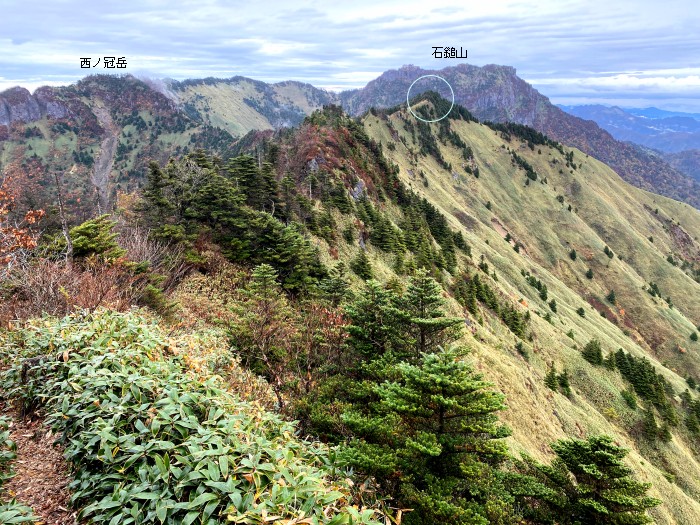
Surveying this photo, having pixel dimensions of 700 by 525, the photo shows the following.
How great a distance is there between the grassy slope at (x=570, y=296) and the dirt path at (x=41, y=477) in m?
31.5

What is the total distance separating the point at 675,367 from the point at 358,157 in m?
115

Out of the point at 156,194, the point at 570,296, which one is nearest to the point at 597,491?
the point at 156,194

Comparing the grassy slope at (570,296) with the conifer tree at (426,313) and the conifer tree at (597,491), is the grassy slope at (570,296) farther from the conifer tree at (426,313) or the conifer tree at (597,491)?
the conifer tree at (426,313)

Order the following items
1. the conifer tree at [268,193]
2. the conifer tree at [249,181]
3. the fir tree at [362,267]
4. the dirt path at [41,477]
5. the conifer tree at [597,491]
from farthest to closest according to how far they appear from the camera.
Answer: the conifer tree at [268,193]
the fir tree at [362,267]
the conifer tree at [249,181]
the conifer tree at [597,491]
the dirt path at [41,477]

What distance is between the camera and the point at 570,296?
4471 inches

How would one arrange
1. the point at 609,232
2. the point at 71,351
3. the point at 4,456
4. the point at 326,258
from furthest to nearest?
the point at 609,232
the point at 326,258
the point at 71,351
the point at 4,456

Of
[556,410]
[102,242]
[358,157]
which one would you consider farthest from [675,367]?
[102,242]

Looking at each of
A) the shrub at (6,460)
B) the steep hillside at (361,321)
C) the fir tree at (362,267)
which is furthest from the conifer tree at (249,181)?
the shrub at (6,460)

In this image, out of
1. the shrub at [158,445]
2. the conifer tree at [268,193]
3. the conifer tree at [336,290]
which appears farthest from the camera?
the conifer tree at [268,193]

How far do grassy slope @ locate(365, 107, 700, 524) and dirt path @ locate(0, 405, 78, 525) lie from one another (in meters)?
31.5

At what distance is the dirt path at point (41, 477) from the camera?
7.35 metres

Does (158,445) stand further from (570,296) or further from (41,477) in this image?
(570,296)

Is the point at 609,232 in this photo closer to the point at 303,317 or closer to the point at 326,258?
the point at 326,258

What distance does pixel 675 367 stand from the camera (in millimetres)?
117125
